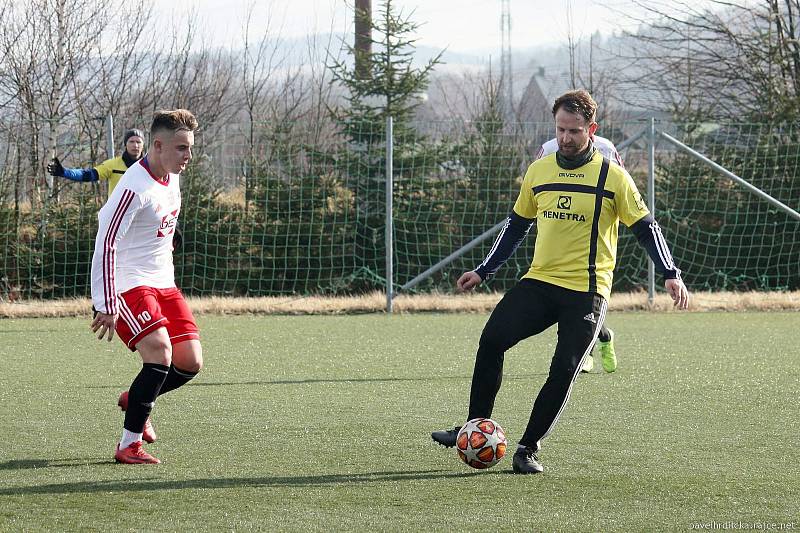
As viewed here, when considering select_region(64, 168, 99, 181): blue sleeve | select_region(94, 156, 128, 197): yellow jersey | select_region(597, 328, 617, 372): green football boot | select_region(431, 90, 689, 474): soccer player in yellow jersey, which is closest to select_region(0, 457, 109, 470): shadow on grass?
select_region(431, 90, 689, 474): soccer player in yellow jersey

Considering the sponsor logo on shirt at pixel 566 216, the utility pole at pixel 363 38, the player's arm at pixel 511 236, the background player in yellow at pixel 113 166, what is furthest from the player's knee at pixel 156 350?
the utility pole at pixel 363 38

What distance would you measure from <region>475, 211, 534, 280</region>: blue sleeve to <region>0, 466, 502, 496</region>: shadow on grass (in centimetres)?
106

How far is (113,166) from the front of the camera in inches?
451

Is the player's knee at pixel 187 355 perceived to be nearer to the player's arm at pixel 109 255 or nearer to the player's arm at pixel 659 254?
the player's arm at pixel 109 255

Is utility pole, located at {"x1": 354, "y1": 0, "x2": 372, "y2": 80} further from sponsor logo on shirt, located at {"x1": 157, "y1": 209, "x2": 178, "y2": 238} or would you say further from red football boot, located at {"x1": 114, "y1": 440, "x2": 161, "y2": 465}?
red football boot, located at {"x1": 114, "y1": 440, "x2": 161, "y2": 465}

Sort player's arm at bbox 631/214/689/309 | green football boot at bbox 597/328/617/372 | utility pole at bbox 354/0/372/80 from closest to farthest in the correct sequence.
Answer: player's arm at bbox 631/214/689/309
green football boot at bbox 597/328/617/372
utility pole at bbox 354/0/372/80

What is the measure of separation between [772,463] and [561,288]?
1297 mm

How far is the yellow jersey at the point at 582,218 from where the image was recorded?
5.41 meters

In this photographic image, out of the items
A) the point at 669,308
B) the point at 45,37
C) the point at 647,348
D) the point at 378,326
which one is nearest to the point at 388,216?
the point at 378,326

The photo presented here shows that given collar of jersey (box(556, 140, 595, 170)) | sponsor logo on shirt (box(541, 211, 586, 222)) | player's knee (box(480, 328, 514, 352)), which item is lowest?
player's knee (box(480, 328, 514, 352))

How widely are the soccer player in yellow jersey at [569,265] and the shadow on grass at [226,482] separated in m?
0.48

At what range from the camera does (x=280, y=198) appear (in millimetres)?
15789

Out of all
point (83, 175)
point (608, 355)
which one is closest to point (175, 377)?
point (608, 355)

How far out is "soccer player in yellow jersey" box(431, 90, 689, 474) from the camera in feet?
17.5
